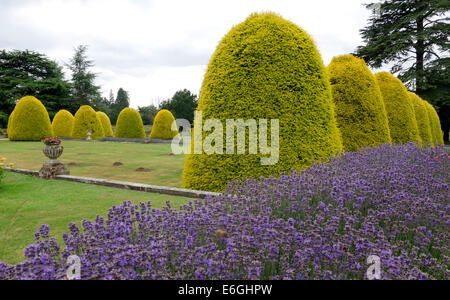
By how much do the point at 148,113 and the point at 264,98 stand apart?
181ft

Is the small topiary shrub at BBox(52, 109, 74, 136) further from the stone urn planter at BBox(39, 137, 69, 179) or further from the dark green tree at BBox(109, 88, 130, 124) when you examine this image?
the dark green tree at BBox(109, 88, 130, 124)

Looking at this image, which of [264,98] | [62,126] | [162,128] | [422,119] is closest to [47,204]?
[264,98]

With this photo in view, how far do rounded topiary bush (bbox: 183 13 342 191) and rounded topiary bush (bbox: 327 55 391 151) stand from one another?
3319 millimetres

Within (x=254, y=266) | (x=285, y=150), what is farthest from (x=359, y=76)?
(x=254, y=266)

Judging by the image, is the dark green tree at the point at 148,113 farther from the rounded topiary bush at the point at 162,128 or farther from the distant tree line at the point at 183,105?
the rounded topiary bush at the point at 162,128

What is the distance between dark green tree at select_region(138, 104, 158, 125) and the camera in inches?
2174

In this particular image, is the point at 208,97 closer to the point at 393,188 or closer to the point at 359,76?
the point at 393,188

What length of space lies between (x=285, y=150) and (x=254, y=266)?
4202 mm

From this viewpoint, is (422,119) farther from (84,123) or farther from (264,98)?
(84,123)

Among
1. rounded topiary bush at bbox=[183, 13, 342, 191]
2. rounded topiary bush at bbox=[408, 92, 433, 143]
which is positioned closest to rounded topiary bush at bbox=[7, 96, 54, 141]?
rounded topiary bush at bbox=[183, 13, 342, 191]

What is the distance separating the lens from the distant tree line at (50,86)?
40250 mm

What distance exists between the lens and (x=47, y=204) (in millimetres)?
5777

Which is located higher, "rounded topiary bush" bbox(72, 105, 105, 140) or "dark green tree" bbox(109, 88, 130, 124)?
"dark green tree" bbox(109, 88, 130, 124)
